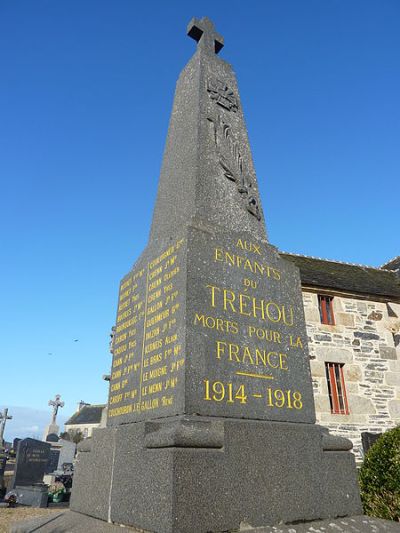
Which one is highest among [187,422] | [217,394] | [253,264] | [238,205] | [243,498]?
[238,205]

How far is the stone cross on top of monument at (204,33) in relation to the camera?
639 centimetres

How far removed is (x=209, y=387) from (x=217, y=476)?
0.71m

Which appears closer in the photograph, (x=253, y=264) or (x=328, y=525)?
(x=328, y=525)

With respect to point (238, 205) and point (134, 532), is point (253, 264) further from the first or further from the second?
point (134, 532)

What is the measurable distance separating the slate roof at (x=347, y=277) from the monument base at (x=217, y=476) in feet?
30.8

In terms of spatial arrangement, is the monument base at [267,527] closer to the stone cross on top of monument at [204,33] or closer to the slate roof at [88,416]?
the stone cross on top of monument at [204,33]

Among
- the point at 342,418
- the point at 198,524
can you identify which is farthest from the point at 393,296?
the point at 198,524

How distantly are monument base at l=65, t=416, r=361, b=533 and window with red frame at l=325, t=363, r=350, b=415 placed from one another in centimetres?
846

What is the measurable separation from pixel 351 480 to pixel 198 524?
71.1 inches

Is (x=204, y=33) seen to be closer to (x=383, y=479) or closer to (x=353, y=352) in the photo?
(x=383, y=479)

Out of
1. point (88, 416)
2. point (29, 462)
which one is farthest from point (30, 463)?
point (88, 416)

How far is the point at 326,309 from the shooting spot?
13.0 metres

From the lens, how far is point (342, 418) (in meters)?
11.3

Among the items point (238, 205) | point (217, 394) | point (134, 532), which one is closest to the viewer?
point (134, 532)
